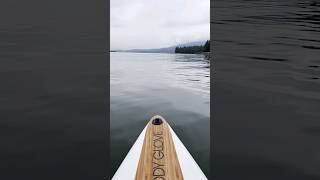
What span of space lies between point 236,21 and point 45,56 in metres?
15.2

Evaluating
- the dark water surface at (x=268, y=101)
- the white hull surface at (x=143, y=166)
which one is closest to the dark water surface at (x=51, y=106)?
the white hull surface at (x=143, y=166)

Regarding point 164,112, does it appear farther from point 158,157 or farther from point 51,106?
point 158,157

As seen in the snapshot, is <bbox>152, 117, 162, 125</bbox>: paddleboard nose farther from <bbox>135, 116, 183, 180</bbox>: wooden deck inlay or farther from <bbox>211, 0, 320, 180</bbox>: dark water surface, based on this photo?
<bbox>211, 0, 320, 180</bbox>: dark water surface

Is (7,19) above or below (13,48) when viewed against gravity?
above

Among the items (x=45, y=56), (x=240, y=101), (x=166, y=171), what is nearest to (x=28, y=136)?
(x=166, y=171)

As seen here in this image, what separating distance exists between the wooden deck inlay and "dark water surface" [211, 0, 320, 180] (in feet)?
3.16

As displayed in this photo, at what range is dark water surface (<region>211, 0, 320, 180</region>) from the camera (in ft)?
21.0

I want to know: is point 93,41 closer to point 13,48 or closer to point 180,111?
point 13,48

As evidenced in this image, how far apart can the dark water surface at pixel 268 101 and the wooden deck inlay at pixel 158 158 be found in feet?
3.16

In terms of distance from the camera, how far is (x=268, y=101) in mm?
9422

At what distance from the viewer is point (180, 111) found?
11859mm

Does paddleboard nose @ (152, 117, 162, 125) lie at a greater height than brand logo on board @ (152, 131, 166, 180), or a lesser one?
greater

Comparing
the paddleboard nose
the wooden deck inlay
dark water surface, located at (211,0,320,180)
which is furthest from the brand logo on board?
dark water surface, located at (211,0,320,180)

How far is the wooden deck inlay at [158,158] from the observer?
18.5ft
